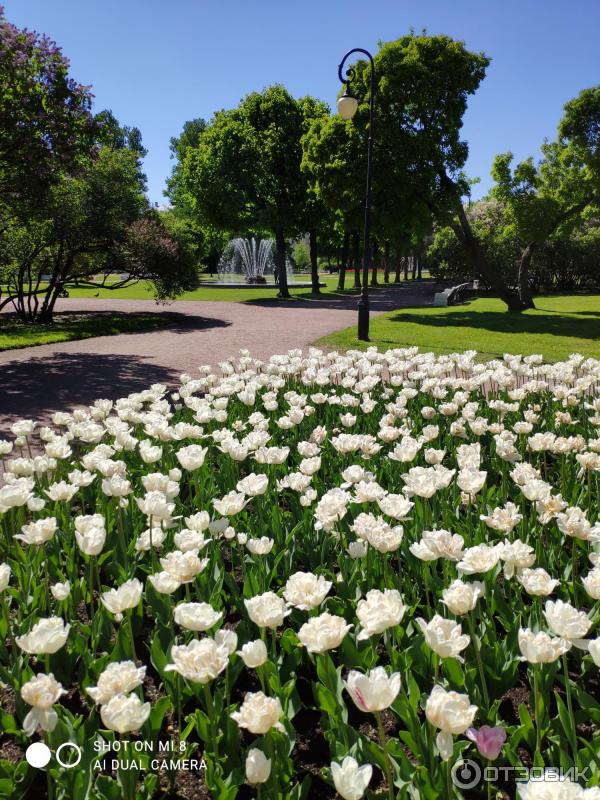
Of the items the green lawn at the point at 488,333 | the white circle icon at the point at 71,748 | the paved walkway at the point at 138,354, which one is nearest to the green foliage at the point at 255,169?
the paved walkway at the point at 138,354

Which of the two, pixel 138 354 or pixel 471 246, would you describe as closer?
pixel 138 354

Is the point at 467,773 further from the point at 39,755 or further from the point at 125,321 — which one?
the point at 125,321

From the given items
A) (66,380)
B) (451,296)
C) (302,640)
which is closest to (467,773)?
(302,640)

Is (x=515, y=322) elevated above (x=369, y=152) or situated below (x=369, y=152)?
below

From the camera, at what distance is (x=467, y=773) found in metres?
1.90

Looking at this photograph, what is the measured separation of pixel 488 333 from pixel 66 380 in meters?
12.0

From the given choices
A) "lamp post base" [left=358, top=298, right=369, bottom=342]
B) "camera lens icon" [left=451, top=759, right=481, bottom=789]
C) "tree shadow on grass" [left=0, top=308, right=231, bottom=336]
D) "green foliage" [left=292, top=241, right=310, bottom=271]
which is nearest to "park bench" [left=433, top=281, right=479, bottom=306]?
"tree shadow on grass" [left=0, top=308, right=231, bottom=336]

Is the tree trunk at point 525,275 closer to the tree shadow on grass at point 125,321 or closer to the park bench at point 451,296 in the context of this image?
the park bench at point 451,296

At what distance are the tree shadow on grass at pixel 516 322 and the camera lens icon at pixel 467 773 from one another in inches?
620

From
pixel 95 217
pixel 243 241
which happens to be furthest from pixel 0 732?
pixel 243 241

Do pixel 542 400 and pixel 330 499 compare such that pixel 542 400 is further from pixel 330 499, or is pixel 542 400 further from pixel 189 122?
pixel 189 122

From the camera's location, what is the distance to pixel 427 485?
2.83 meters

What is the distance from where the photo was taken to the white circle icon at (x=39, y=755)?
181 cm

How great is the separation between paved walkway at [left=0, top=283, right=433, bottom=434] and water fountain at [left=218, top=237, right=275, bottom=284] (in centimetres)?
3406
